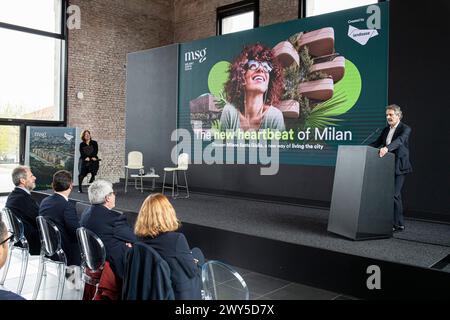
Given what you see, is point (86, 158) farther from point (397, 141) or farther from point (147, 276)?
point (147, 276)

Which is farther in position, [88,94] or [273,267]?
[88,94]

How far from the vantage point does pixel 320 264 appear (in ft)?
13.0

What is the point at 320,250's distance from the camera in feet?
13.1

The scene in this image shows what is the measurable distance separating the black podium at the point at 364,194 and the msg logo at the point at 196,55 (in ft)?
15.5

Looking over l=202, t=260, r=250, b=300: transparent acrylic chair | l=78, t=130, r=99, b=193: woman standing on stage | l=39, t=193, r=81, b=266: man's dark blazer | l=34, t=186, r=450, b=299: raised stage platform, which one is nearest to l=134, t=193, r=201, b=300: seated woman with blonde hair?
l=202, t=260, r=250, b=300: transparent acrylic chair

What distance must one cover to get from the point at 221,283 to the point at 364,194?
8.16 feet

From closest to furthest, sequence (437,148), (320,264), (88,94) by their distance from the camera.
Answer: (320,264) < (437,148) < (88,94)

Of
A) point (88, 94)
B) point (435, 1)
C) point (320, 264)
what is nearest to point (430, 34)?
point (435, 1)

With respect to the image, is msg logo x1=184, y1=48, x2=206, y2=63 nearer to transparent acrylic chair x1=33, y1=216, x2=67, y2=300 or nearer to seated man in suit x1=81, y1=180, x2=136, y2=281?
transparent acrylic chair x1=33, y1=216, x2=67, y2=300

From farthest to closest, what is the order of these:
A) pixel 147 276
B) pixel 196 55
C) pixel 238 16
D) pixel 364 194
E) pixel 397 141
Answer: pixel 238 16 < pixel 196 55 < pixel 397 141 < pixel 364 194 < pixel 147 276

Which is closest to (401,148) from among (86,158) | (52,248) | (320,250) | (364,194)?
(364,194)

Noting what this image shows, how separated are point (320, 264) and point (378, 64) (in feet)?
11.6

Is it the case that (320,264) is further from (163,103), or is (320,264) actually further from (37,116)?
(37,116)

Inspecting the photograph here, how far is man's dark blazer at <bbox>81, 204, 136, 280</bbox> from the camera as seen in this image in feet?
9.45
